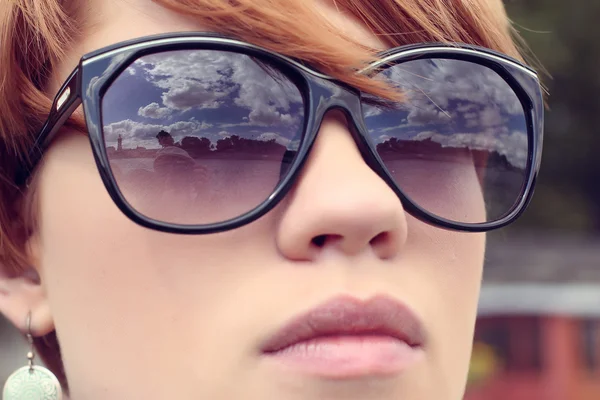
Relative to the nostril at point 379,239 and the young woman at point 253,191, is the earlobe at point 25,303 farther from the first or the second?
the nostril at point 379,239

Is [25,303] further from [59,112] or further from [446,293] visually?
[446,293]

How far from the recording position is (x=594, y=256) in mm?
6738

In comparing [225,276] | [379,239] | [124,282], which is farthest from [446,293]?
[124,282]

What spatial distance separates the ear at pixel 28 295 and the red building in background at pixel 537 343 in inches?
176

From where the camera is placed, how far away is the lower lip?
0.71 m

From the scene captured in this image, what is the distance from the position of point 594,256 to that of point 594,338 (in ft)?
6.70

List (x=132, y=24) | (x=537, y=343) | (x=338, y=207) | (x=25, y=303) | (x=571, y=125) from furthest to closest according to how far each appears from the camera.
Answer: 1. (x=571, y=125)
2. (x=537, y=343)
3. (x=25, y=303)
4. (x=132, y=24)
5. (x=338, y=207)

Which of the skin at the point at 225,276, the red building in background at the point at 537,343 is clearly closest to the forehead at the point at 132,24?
the skin at the point at 225,276

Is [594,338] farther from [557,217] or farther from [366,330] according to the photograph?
[557,217]

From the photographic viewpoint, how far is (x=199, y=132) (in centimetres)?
73

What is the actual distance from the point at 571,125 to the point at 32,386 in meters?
11.1

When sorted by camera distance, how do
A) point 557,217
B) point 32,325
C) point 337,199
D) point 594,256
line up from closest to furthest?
point 337,199, point 32,325, point 594,256, point 557,217

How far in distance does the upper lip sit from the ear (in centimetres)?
35

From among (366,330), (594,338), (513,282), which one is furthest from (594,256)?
(366,330)
